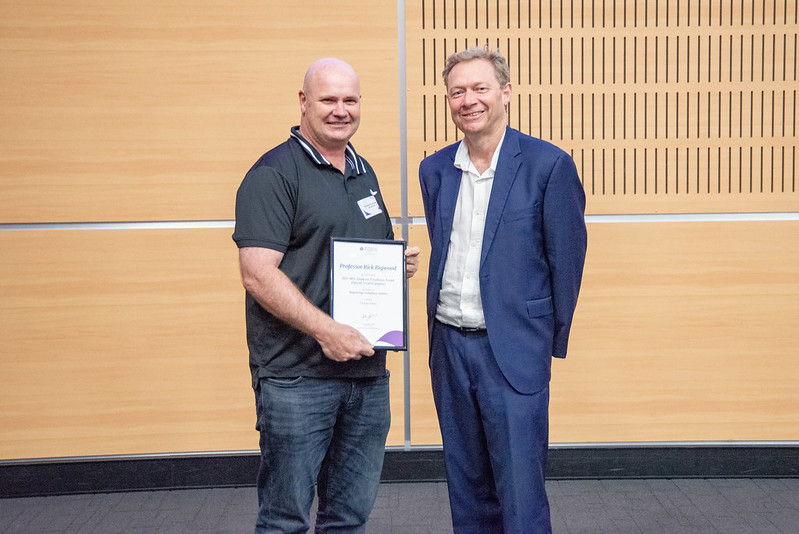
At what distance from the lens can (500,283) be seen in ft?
7.04

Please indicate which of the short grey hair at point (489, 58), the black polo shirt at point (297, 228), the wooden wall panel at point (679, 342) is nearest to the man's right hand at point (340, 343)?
the black polo shirt at point (297, 228)

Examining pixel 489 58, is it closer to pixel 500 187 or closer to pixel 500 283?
pixel 500 187

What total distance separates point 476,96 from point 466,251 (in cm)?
50

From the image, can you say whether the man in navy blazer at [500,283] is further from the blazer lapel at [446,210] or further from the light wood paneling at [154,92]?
the light wood paneling at [154,92]

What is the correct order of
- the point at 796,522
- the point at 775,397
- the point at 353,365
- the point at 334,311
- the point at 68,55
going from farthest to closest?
the point at 775,397 < the point at 68,55 < the point at 796,522 < the point at 353,365 < the point at 334,311

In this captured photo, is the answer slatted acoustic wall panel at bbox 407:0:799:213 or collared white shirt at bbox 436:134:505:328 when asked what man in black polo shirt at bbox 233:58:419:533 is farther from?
slatted acoustic wall panel at bbox 407:0:799:213

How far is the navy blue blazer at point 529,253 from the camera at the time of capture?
7.04 feet

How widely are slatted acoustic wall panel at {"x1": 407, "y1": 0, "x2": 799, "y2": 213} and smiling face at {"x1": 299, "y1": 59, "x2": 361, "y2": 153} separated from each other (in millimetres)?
1477

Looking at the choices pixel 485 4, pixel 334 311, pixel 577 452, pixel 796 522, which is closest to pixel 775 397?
pixel 796 522

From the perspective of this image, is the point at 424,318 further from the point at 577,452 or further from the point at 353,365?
the point at 353,365

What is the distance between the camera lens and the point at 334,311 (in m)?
1.96

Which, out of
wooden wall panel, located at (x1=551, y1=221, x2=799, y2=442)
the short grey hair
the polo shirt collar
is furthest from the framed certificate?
wooden wall panel, located at (x1=551, y1=221, x2=799, y2=442)

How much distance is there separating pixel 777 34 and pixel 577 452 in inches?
94.8

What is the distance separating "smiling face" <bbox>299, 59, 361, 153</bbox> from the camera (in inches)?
79.2
